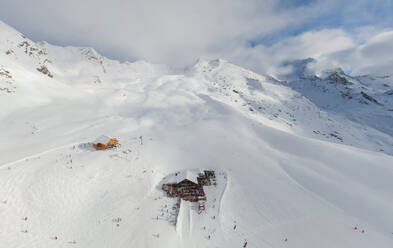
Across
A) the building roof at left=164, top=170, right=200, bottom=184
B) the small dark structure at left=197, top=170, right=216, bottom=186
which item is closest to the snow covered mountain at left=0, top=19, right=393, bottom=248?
the building roof at left=164, top=170, right=200, bottom=184

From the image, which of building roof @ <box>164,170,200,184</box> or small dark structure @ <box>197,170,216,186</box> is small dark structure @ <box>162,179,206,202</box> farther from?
small dark structure @ <box>197,170,216,186</box>

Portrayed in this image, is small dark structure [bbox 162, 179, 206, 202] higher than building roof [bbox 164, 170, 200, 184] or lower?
lower

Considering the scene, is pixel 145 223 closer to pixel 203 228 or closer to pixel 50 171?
pixel 203 228

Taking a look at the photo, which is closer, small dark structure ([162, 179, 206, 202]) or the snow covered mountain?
the snow covered mountain

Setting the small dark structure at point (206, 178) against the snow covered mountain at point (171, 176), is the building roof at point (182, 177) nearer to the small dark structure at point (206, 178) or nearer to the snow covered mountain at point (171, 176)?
the snow covered mountain at point (171, 176)

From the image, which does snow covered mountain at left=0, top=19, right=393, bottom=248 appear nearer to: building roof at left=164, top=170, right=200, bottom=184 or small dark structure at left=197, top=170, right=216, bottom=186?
building roof at left=164, top=170, right=200, bottom=184

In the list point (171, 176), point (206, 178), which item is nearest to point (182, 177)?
point (171, 176)

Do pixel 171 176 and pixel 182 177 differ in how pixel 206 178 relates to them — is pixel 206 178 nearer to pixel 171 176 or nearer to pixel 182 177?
pixel 182 177

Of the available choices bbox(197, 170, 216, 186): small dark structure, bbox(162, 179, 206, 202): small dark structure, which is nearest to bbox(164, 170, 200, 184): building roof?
bbox(162, 179, 206, 202): small dark structure

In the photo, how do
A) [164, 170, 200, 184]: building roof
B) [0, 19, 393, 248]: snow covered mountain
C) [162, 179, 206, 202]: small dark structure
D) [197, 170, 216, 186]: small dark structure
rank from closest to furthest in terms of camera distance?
[0, 19, 393, 248]: snow covered mountain < [162, 179, 206, 202]: small dark structure < [164, 170, 200, 184]: building roof < [197, 170, 216, 186]: small dark structure

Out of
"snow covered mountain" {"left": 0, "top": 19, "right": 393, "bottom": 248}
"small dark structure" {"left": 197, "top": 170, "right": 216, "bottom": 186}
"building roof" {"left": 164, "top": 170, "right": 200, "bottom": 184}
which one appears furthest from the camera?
"small dark structure" {"left": 197, "top": 170, "right": 216, "bottom": 186}
